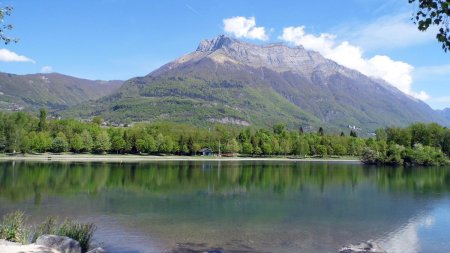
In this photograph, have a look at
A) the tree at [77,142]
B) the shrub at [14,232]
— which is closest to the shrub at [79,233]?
the shrub at [14,232]

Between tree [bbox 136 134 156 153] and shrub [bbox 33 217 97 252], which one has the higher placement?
tree [bbox 136 134 156 153]

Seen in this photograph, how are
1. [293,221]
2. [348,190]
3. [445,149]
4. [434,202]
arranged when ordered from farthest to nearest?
1. [445,149]
2. [348,190]
3. [434,202]
4. [293,221]

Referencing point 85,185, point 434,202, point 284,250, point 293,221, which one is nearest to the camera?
point 284,250

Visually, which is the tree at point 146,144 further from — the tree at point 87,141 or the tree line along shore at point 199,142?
the tree at point 87,141

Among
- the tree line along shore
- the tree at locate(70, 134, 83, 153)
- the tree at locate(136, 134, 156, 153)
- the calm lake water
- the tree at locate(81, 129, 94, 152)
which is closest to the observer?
the calm lake water

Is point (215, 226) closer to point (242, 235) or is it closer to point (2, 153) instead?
point (242, 235)

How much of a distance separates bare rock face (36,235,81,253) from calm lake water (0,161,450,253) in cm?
410

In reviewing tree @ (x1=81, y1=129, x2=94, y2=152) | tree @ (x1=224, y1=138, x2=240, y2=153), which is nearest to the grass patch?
tree @ (x1=81, y1=129, x2=94, y2=152)

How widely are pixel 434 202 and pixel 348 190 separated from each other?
14.0 metres

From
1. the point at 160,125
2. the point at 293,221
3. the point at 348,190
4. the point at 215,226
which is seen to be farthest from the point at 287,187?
the point at 160,125

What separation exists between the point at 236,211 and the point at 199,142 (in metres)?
133

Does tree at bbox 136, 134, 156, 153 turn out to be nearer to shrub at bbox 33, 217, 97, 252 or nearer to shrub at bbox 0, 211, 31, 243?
shrub at bbox 33, 217, 97, 252

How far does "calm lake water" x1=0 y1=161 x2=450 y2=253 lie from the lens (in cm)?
2881

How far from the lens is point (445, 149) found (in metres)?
170
